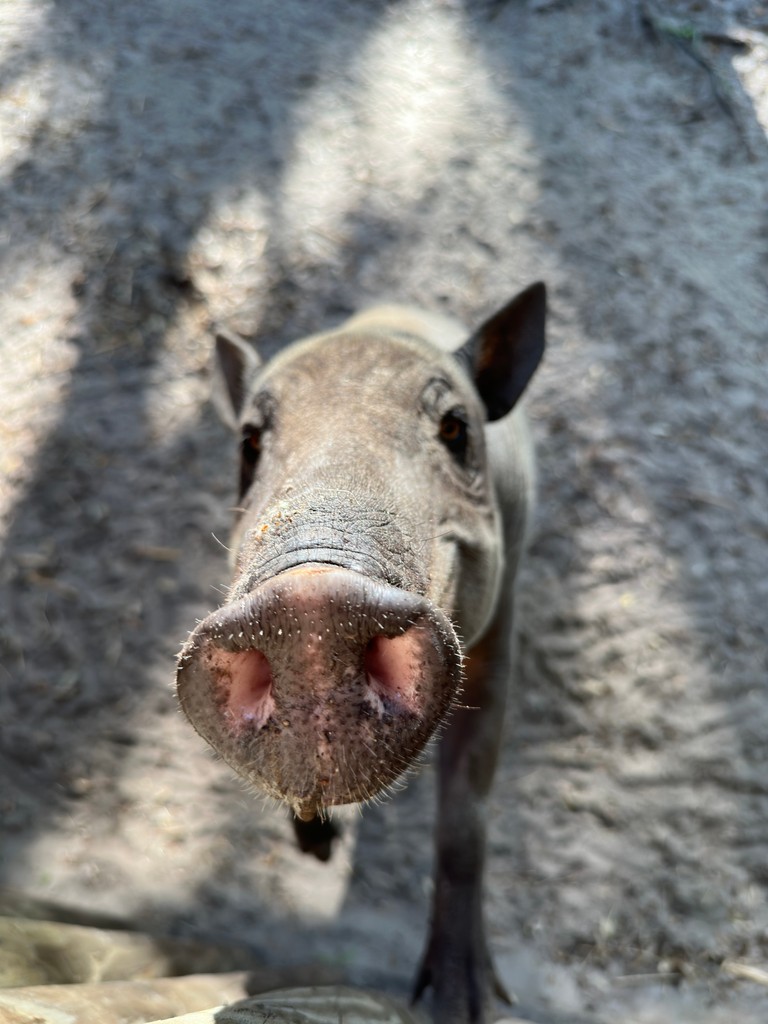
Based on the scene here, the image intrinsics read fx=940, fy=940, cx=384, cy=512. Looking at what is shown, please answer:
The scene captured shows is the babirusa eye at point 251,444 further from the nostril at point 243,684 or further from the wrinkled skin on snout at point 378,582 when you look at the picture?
the nostril at point 243,684

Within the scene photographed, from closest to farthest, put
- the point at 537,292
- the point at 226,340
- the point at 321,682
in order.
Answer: the point at 321,682 → the point at 537,292 → the point at 226,340

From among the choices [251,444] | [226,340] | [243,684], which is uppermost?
[243,684]

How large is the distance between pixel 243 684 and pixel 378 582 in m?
0.31

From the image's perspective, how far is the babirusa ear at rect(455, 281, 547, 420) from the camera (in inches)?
125

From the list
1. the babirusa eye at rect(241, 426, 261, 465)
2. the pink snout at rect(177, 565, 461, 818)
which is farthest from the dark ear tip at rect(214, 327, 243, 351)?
the pink snout at rect(177, 565, 461, 818)

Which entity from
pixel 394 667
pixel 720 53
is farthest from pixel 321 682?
pixel 720 53

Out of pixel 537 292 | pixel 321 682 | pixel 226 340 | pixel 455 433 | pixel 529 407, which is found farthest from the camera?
pixel 529 407

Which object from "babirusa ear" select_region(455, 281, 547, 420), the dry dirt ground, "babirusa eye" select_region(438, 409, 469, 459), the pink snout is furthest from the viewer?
the dry dirt ground

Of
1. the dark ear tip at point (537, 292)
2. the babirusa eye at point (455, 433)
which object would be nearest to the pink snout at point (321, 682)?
the babirusa eye at point (455, 433)

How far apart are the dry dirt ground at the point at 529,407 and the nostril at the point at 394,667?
118 cm

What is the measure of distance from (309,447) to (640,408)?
311cm

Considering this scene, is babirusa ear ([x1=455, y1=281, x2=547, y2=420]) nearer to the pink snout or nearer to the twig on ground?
the pink snout

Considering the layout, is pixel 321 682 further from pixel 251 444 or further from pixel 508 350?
pixel 508 350

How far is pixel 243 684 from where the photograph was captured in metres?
1.65
